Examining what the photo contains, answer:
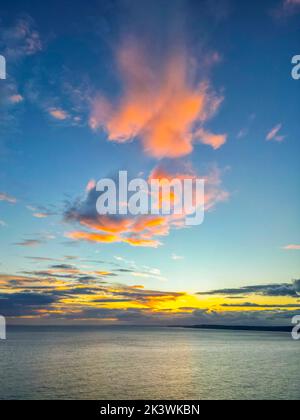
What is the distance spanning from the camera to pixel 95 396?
62094 millimetres

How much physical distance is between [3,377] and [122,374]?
85.3 feet

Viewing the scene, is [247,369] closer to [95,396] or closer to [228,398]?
[228,398]

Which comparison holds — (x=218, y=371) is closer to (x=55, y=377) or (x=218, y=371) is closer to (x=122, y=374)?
(x=122, y=374)
